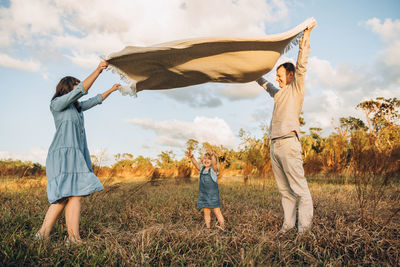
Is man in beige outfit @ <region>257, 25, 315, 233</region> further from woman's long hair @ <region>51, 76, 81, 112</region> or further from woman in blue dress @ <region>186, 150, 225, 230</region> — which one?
woman's long hair @ <region>51, 76, 81, 112</region>

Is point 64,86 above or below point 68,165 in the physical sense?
above

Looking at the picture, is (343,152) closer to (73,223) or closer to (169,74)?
(169,74)

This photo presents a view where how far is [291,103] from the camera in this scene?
286cm

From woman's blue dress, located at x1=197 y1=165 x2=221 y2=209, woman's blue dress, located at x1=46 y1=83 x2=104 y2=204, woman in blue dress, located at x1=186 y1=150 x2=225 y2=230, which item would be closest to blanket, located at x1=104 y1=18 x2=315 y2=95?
woman's blue dress, located at x1=46 y1=83 x2=104 y2=204

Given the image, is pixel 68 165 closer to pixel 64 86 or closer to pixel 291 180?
pixel 64 86

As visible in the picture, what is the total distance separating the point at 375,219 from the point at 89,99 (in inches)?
148

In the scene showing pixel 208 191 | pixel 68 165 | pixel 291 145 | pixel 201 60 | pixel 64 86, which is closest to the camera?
pixel 68 165

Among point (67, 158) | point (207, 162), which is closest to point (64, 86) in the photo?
point (67, 158)

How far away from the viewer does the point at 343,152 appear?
8.77 m

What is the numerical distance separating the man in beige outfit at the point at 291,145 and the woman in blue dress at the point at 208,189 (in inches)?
36.5

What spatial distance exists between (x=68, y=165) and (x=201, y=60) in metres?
1.87

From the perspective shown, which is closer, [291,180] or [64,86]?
[64,86]

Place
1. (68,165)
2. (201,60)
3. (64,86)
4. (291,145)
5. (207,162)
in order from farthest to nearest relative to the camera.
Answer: (207,162) → (201,60) → (291,145) → (64,86) → (68,165)

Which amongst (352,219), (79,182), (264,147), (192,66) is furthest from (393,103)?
(79,182)
